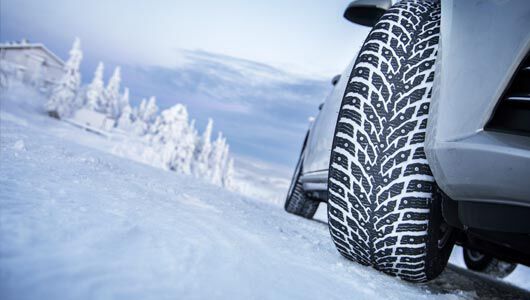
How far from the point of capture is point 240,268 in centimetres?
96

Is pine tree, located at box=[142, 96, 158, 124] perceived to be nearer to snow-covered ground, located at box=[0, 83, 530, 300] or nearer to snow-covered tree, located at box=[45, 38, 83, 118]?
snow-covered tree, located at box=[45, 38, 83, 118]

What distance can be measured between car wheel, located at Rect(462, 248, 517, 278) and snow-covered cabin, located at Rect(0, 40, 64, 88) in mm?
36940

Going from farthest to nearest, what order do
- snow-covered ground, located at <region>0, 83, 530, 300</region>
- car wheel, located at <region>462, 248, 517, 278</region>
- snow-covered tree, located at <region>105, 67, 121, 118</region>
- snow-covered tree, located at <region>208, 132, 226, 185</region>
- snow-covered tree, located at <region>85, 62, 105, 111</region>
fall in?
snow-covered tree, located at <region>208, 132, 226, 185</region> → snow-covered tree, located at <region>105, 67, 121, 118</region> → snow-covered tree, located at <region>85, 62, 105, 111</region> → car wheel, located at <region>462, 248, 517, 278</region> → snow-covered ground, located at <region>0, 83, 530, 300</region>

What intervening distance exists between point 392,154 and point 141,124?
46.0m

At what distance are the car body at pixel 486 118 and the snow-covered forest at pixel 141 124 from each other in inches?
973

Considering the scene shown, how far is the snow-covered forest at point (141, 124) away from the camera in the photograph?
→ 28.8 metres

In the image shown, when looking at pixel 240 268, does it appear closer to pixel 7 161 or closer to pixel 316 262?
pixel 316 262

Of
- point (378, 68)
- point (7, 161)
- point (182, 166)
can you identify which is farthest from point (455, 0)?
point (182, 166)

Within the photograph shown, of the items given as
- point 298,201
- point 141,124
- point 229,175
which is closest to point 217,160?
point 229,175

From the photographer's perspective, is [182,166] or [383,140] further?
[182,166]

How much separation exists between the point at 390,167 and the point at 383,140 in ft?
0.32

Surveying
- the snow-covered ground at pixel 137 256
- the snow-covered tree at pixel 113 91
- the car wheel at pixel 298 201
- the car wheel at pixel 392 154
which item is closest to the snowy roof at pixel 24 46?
the snow-covered tree at pixel 113 91

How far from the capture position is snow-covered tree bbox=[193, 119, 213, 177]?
1650 inches

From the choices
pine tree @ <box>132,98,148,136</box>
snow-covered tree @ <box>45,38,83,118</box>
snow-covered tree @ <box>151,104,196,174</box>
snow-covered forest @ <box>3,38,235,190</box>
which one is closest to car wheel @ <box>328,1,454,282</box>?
snow-covered forest @ <box>3,38,235,190</box>
